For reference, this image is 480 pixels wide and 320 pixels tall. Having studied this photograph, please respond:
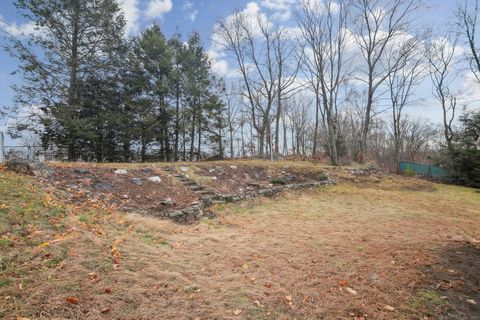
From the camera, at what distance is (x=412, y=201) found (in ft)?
31.6

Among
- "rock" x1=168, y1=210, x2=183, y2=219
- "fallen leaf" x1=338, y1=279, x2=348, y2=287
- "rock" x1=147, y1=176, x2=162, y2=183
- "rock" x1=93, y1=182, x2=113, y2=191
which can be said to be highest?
"rock" x1=147, y1=176, x2=162, y2=183

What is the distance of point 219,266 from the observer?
12.4 feet

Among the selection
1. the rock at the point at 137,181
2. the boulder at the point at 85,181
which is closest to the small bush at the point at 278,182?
the rock at the point at 137,181

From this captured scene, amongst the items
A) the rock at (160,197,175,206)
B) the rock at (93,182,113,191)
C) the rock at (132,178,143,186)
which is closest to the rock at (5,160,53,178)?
the rock at (93,182,113,191)

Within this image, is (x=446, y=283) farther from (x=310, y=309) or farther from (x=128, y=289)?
(x=128, y=289)

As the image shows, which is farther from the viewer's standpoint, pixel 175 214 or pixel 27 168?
pixel 175 214

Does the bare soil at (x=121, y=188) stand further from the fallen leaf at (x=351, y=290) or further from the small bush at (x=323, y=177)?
the small bush at (x=323, y=177)

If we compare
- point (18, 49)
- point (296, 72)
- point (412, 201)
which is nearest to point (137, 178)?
point (412, 201)

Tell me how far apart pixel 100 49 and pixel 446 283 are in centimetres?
1718

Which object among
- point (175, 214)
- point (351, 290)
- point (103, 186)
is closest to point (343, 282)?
point (351, 290)

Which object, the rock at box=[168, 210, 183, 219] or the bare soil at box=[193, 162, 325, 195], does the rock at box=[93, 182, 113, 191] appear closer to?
the rock at box=[168, 210, 183, 219]

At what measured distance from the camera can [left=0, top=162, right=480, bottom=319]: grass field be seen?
8.73ft

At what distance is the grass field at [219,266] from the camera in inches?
105

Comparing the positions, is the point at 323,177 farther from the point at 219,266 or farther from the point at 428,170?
the point at 428,170
